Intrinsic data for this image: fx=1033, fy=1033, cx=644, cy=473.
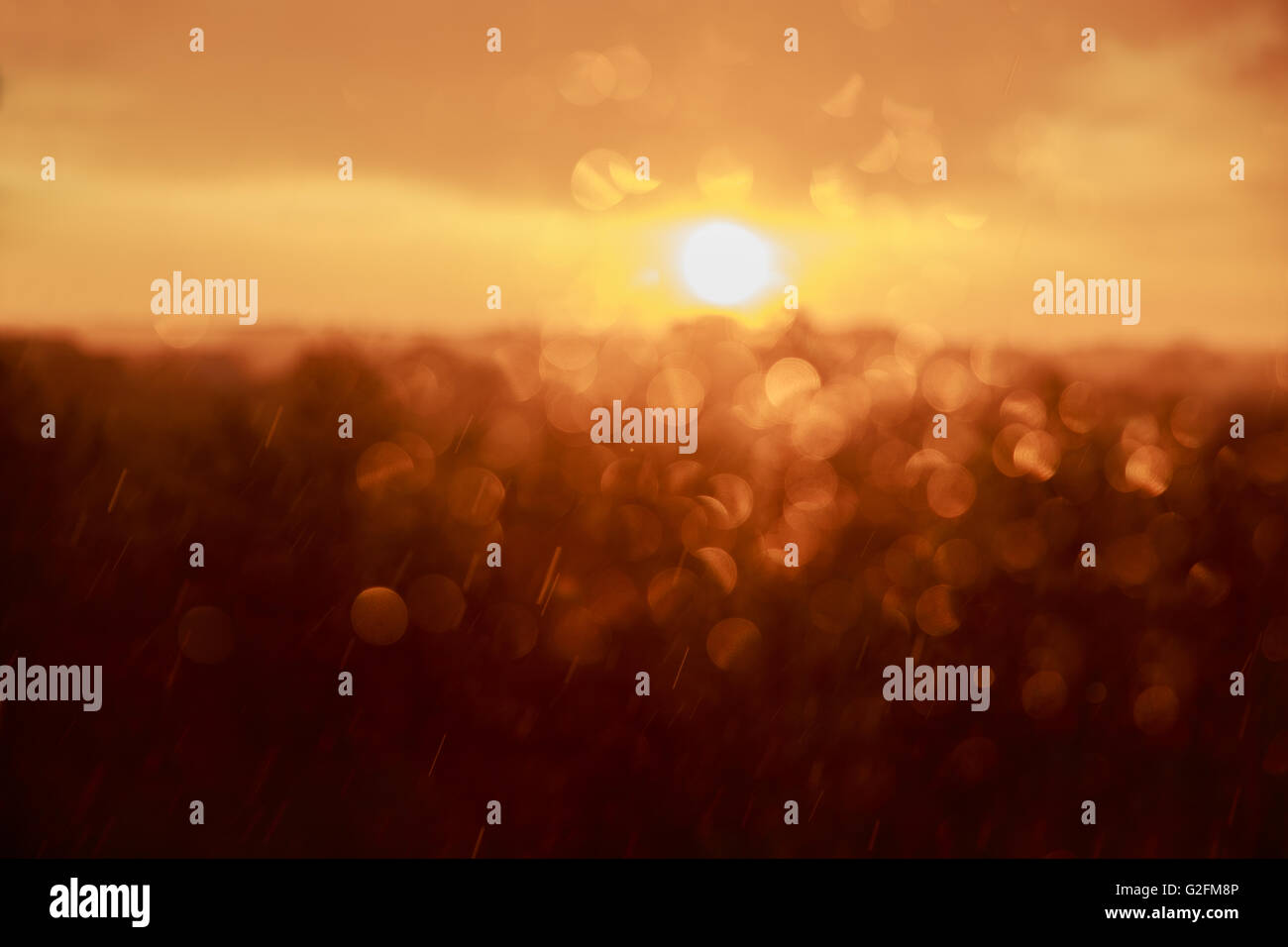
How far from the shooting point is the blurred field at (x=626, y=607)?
11.9 feet

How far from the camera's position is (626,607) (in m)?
3.82

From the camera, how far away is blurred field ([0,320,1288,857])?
3633mm

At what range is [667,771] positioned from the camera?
3.62 m

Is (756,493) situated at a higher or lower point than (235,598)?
higher
